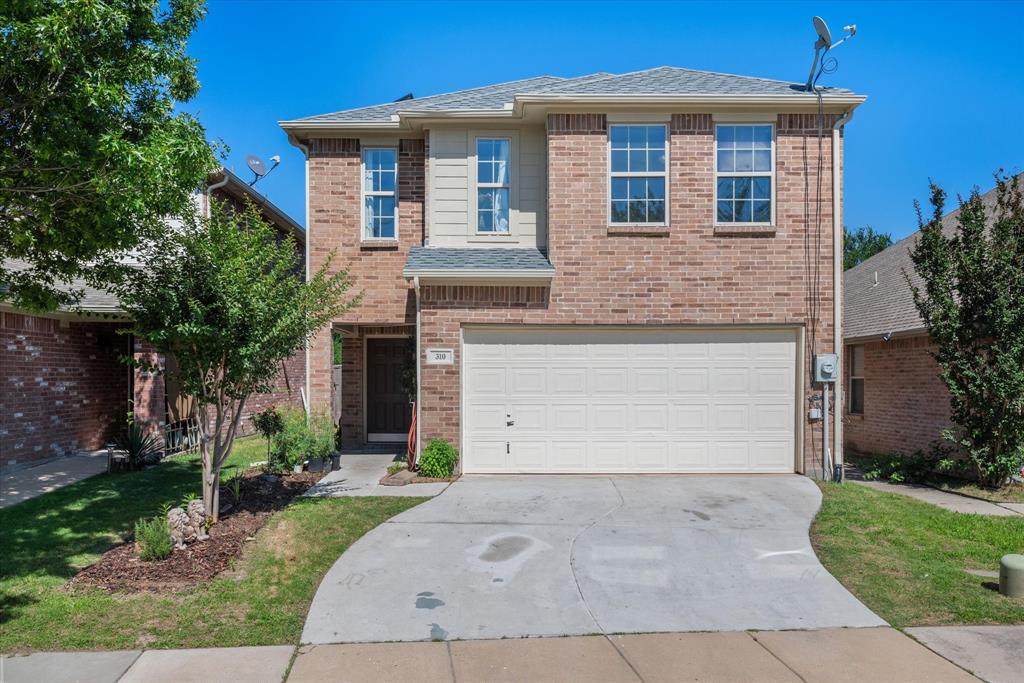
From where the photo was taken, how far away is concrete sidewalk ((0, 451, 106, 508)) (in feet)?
30.9

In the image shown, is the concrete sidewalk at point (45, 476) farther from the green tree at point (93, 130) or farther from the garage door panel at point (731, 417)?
the garage door panel at point (731, 417)

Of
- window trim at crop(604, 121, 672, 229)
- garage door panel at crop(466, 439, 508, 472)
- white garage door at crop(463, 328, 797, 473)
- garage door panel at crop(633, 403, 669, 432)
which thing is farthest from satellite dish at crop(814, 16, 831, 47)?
garage door panel at crop(466, 439, 508, 472)

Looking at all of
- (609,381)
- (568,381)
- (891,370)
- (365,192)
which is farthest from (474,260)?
(891,370)

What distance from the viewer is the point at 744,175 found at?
1068cm

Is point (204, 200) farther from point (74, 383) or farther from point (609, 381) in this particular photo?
point (609, 381)

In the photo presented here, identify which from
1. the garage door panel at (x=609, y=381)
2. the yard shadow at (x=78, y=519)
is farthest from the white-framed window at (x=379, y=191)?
the yard shadow at (x=78, y=519)

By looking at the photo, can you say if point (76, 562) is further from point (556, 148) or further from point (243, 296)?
point (556, 148)

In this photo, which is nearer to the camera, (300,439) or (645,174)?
(300,439)

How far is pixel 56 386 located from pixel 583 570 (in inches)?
442

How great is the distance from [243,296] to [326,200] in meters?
5.32

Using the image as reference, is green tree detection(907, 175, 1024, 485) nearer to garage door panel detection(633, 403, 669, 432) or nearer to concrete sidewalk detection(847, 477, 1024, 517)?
concrete sidewalk detection(847, 477, 1024, 517)

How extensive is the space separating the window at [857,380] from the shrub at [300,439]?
12219 millimetres

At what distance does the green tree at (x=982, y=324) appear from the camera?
966cm

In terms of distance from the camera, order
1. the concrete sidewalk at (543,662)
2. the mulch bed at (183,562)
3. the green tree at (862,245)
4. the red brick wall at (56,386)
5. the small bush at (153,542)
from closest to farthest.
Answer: the concrete sidewalk at (543,662) → the mulch bed at (183,562) → the small bush at (153,542) → the red brick wall at (56,386) → the green tree at (862,245)
